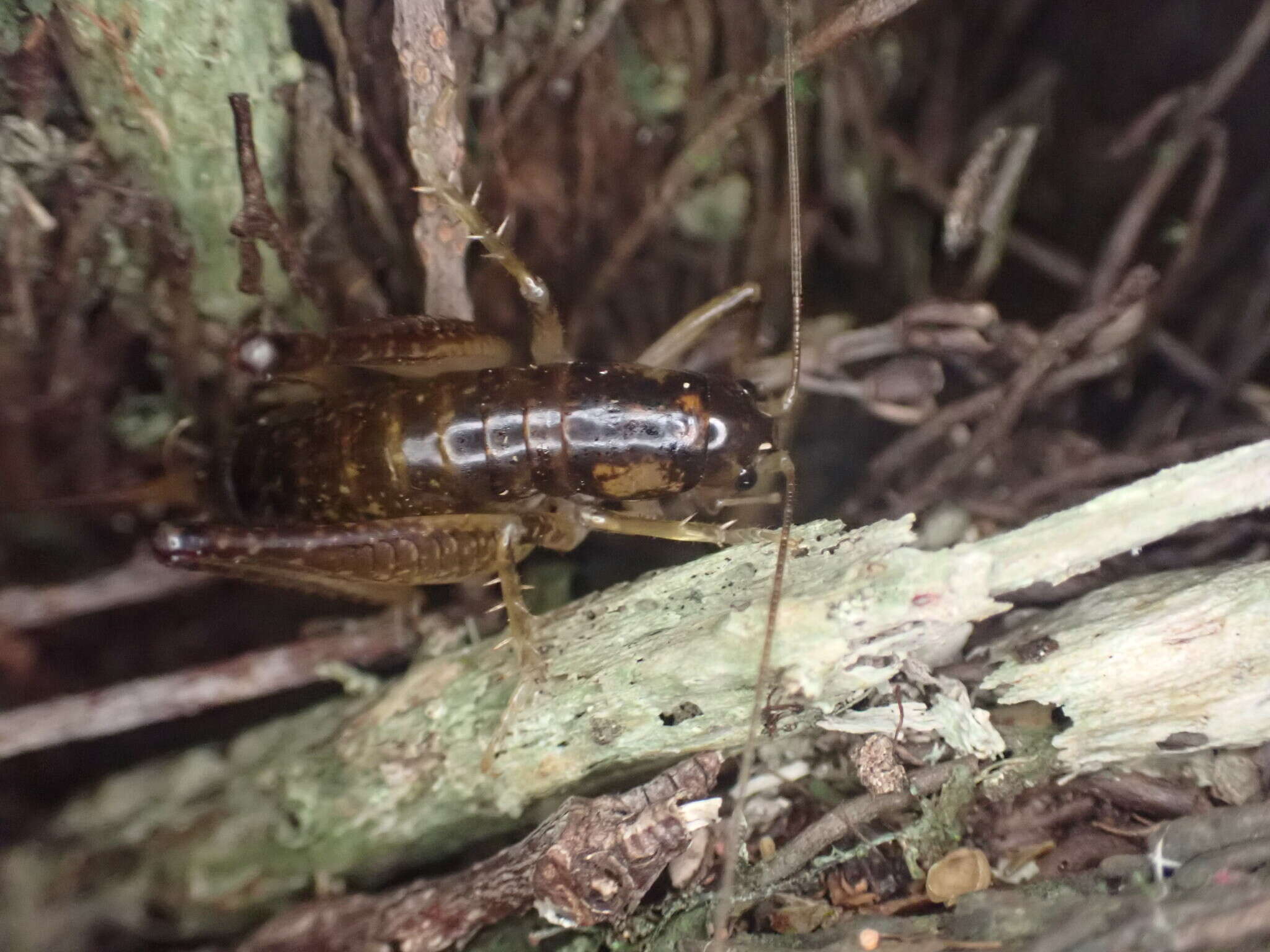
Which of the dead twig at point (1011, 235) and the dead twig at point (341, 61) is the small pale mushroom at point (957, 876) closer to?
the dead twig at point (1011, 235)

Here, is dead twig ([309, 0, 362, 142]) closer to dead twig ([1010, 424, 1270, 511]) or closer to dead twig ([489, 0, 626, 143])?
dead twig ([489, 0, 626, 143])

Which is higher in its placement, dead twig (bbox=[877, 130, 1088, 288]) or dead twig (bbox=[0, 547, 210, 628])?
dead twig (bbox=[877, 130, 1088, 288])

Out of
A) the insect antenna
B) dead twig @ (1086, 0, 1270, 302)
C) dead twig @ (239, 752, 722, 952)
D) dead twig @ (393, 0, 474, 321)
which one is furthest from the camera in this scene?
dead twig @ (1086, 0, 1270, 302)

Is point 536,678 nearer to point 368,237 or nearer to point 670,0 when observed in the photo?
point 368,237

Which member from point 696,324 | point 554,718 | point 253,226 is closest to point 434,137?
point 253,226

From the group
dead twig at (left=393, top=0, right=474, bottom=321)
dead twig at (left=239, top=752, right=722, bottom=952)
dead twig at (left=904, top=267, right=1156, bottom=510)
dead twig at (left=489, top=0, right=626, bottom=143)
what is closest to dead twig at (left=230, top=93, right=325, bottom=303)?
dead twig at (left=393, top=0, right=474, bottom=321)

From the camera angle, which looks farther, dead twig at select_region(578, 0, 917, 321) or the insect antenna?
dead twig at select_region(578, 0, 917, 321)

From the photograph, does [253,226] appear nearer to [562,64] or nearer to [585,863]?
[562,64]
